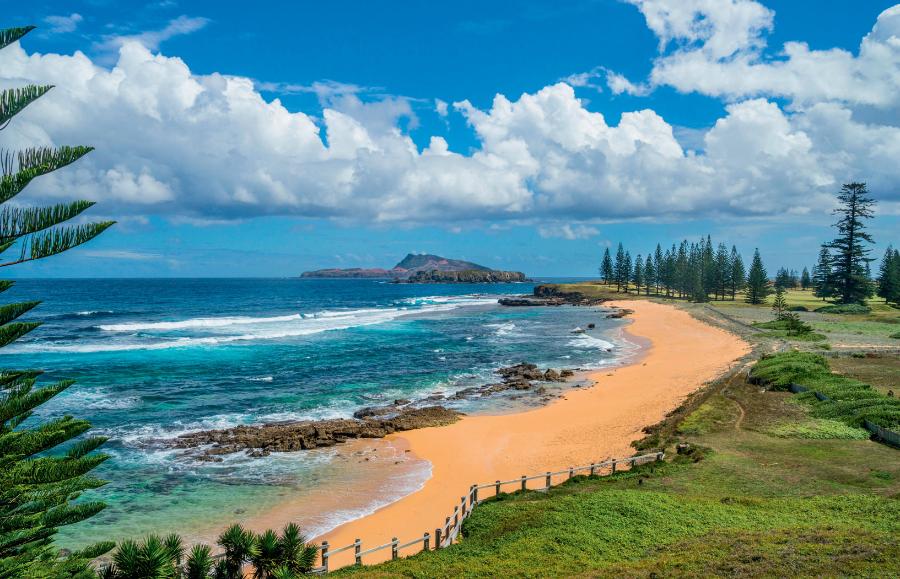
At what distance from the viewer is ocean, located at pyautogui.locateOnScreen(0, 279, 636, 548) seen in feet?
62.4

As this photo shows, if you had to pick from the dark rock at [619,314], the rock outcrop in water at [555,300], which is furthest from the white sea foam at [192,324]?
the dark rock at [619,314]

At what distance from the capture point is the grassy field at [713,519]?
10.6 meters

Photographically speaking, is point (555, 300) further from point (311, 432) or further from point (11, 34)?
point (11, 34)

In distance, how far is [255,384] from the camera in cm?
3753

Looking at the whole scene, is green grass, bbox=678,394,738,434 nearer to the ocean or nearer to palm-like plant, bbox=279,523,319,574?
the ocean

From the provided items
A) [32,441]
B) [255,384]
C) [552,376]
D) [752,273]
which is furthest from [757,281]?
[32,441]

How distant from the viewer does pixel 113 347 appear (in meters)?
51.8

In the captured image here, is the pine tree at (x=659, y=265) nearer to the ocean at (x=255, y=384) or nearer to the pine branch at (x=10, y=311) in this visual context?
the ocean at (x=255, y=384)

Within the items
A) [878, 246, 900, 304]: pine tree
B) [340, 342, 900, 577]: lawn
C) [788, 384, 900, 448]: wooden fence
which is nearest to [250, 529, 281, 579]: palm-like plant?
[340, 342, 900, 577]: lawn

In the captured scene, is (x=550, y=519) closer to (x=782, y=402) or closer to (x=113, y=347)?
(x=782, y=402)

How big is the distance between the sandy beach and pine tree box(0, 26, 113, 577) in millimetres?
7739

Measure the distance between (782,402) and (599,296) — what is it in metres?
91.9

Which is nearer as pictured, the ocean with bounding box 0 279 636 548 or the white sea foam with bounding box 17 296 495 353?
the ocean with bounding box 0 279 636 548

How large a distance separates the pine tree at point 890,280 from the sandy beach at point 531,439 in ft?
180
